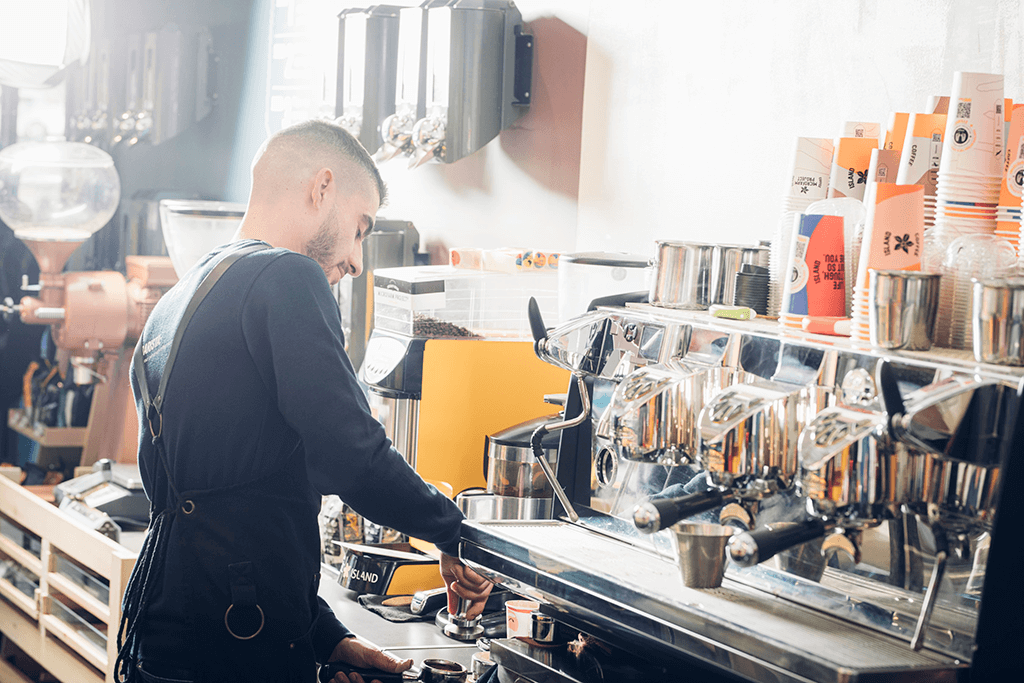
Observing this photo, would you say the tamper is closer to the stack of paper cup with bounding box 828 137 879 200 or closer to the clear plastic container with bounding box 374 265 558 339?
the clear plastic container with bounding box 374 265 558 339

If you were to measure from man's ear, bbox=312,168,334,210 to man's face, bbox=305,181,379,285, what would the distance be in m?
0.02

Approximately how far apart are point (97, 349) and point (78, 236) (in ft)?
1.54

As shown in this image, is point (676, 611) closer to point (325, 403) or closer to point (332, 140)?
point (325, 403)

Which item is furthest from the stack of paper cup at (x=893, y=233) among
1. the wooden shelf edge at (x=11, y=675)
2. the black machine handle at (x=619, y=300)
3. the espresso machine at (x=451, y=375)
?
the wooden shelf edge at (x=11, y=675)

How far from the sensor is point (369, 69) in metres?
2.87

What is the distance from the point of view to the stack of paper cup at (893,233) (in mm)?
1235

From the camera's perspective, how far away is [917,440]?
3.53 feet

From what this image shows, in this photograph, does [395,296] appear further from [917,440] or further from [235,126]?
[235,126]

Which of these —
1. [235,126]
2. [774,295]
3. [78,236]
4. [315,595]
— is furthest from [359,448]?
[235,126]

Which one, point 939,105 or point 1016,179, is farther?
point 939,105

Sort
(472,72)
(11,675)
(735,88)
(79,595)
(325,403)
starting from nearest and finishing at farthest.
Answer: (325,403) < (735,88) < (472,72) < (79,595) < (11,675)

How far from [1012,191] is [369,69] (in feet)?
6.39

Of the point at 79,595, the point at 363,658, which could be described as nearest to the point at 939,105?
the point at 363,658

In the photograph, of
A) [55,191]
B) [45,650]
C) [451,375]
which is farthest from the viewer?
[55,191]
